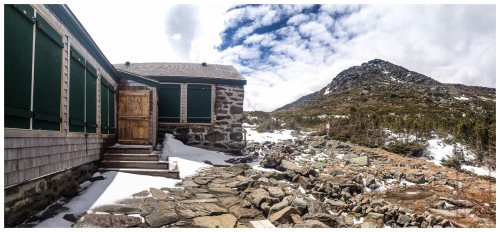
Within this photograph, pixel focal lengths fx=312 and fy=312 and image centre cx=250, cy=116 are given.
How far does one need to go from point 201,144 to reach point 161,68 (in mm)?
4177

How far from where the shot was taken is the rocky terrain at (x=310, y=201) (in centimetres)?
A: 532

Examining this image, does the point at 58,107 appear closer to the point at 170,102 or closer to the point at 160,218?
the point at 160,218

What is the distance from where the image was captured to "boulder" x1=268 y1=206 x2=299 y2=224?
5.36m

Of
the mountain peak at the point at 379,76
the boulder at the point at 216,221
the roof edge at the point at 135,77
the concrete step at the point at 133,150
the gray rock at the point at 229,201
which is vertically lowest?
the boulder at the point at 216,221

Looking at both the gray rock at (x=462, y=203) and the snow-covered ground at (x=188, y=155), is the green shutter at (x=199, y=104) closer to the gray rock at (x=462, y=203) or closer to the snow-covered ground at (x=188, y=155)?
the snow-covered ground at (x=188, y=155)

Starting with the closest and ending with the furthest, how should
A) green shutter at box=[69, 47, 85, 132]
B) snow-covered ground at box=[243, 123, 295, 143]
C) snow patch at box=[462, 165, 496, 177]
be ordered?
green shutter at box=[69, 47, 85, 132], snow patch at box=[462, 165, 496, 177], snow-covered ground at box=[243, 123, 295, 143]

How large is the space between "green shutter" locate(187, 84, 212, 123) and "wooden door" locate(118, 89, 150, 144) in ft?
8.94

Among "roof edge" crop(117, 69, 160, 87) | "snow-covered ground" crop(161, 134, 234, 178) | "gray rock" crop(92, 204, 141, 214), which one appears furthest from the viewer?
"roof edge" crop(117, 69, 160, 87)

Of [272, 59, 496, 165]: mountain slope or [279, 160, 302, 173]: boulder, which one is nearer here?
[279, 160, 302, 173]: boulder

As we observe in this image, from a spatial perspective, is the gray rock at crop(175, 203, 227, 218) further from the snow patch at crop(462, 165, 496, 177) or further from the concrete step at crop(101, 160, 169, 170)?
the snow patch at crop(462, 165, 496, 177)

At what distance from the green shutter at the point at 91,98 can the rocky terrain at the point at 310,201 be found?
2653 mm

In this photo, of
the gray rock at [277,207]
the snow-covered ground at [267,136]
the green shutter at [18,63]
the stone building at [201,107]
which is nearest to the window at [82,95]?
the green shutter at [18,63]

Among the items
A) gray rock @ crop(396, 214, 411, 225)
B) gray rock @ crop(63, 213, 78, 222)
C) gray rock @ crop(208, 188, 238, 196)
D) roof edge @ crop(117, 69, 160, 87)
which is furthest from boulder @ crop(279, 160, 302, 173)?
gray rock @ crop(63, 213, 78, 222)

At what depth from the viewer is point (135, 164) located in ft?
28.7
